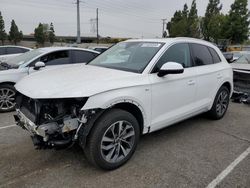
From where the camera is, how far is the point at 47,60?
6.32 m

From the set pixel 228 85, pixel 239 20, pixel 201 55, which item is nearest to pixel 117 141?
pixel 201 55

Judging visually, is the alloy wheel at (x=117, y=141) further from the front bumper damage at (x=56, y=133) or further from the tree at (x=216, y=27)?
the tree at (x=216, y=27)

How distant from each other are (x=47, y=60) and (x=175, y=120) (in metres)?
3.90

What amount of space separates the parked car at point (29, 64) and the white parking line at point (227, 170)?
444 cm

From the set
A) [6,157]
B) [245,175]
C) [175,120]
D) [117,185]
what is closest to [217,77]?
[175,120]

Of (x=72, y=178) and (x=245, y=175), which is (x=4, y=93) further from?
(x=245, y=175)

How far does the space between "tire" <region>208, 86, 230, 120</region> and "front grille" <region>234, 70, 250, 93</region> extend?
5.75ft

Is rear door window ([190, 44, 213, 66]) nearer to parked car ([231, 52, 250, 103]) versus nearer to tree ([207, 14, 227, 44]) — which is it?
parked car ([231, 52, 250, 103])

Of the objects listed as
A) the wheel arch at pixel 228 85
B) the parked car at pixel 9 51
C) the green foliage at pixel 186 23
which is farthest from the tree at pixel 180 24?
the wheel arch at pixel 228 85

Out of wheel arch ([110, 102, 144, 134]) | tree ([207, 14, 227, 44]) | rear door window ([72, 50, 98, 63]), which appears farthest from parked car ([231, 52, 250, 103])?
tree ([207, 14, 227, 44])

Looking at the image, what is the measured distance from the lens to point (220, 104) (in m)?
5.23

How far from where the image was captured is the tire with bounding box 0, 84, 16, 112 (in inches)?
222

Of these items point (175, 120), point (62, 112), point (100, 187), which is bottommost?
point (100, 187)

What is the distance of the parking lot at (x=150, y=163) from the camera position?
299 centimetres
